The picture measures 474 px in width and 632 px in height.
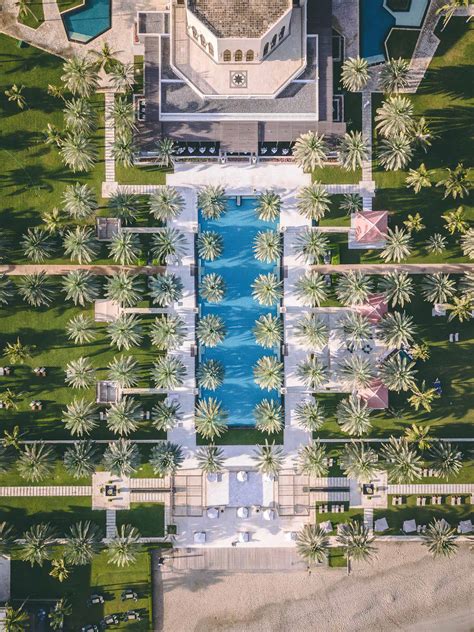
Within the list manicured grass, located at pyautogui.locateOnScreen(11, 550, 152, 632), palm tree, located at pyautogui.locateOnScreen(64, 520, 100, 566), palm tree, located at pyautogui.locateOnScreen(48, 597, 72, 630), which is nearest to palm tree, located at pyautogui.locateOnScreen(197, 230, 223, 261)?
palm tree, located at pyautogui.locateOnScreen(64, 520, 100, 566)

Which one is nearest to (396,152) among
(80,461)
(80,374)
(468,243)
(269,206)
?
(468,243)

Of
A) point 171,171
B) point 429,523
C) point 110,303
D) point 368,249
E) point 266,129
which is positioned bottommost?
point 429,523

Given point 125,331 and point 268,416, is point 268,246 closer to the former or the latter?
point 125,331

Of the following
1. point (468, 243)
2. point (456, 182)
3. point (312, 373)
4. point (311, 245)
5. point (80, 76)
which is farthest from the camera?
point (456, 182)

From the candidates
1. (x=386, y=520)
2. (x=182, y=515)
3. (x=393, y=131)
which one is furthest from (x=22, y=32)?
(x=386, y=520)

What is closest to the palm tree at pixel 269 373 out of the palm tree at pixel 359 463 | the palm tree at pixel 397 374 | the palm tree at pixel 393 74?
the palm tree at pixel 359 463

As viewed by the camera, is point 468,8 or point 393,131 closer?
point 393,131

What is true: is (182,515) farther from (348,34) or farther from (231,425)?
(348,34)
